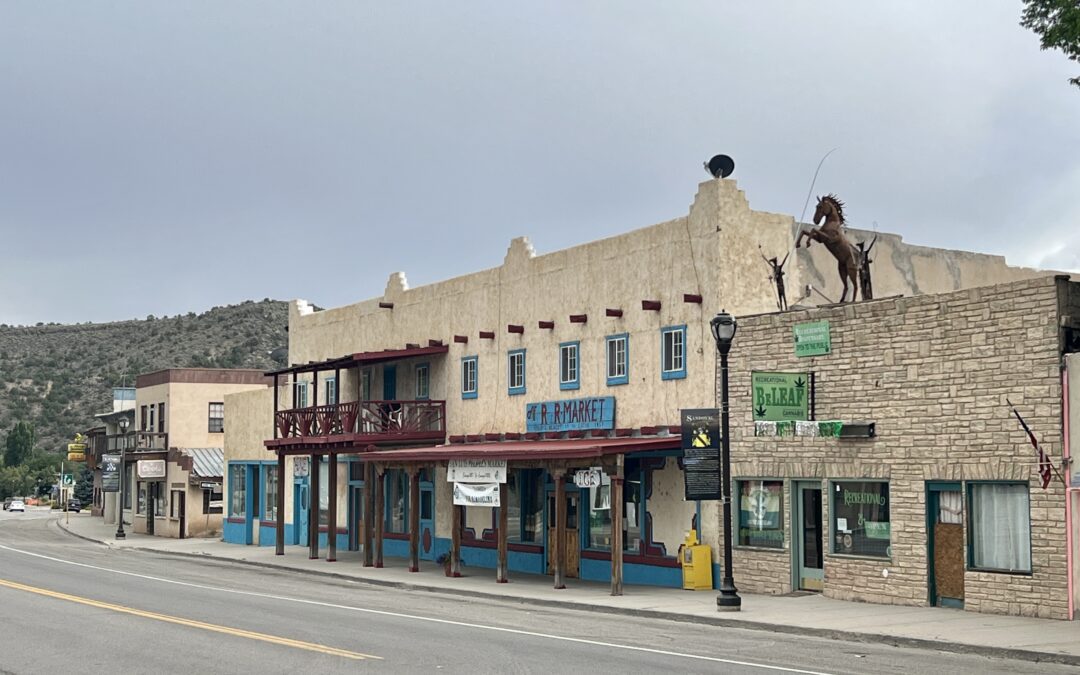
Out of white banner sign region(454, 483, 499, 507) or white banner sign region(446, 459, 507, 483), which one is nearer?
white banner sign region(446, 459, 507, 483)

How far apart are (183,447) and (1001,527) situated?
42299 mm

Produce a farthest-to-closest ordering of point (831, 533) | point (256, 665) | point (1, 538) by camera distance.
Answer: point (1, 538) → point (831, 533) → point (256, 665)

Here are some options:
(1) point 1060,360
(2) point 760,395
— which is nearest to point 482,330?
(2) point 760,395

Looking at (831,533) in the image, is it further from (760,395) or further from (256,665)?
(256,665)

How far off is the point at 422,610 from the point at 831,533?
717cm

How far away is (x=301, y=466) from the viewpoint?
42438mm

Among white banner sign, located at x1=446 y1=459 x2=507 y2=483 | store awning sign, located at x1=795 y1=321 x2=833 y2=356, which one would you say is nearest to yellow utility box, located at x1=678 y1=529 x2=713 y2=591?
store awning sign, located at x1=795 y1=321 x2=833 y2=356

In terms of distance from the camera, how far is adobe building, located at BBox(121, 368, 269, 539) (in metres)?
54.9

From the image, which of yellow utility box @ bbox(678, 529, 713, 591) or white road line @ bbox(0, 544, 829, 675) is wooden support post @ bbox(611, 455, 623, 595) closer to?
yellow utility box @ bbox(678, 529, 713, 591)

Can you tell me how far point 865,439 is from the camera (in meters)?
22.5

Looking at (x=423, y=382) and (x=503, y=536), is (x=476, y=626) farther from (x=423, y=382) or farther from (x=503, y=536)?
(x=423, y=382)

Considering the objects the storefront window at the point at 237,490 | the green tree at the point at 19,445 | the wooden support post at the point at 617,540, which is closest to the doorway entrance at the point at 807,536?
the wooden support post at the point at 617,540

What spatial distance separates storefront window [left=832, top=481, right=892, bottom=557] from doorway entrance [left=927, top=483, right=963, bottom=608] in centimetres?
90

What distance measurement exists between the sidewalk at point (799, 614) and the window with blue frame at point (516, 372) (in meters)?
4.39
